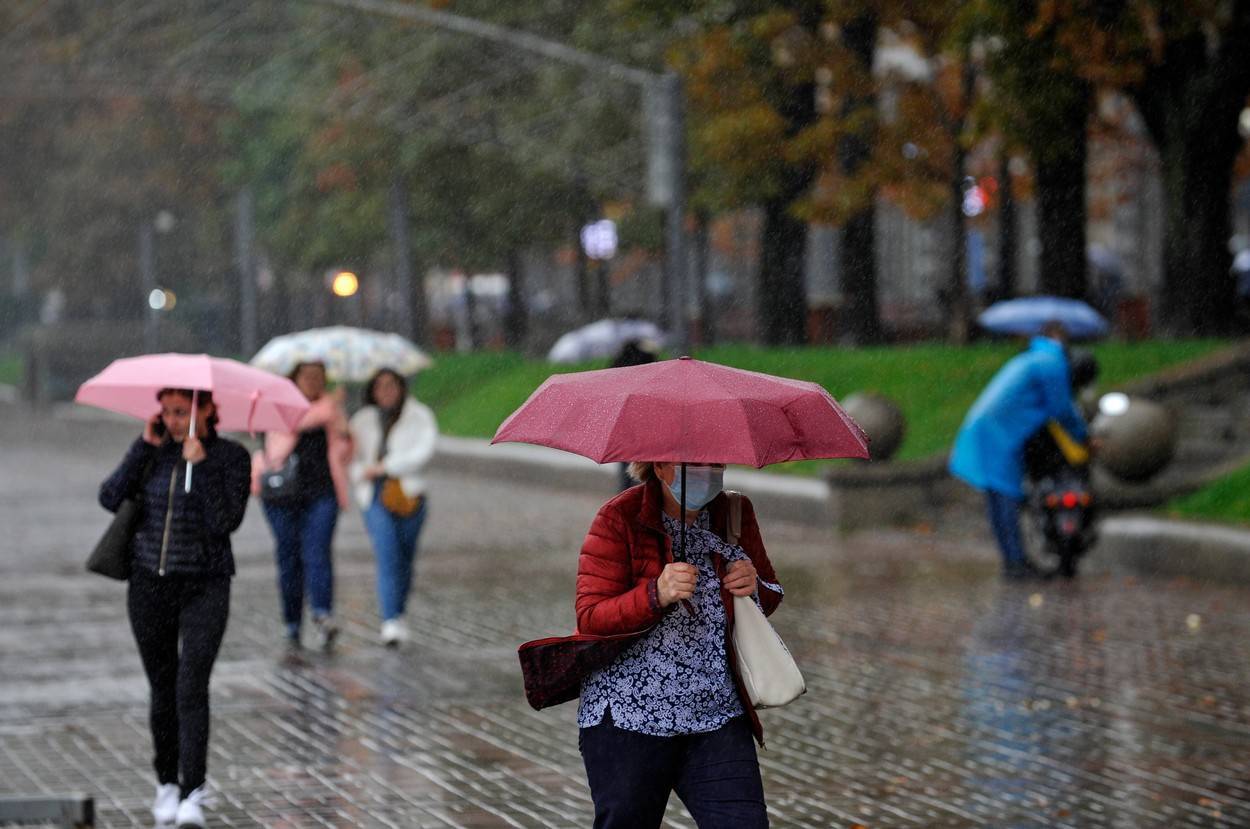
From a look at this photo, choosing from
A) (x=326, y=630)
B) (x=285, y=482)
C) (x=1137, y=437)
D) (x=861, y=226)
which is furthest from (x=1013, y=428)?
(x=861, y=226)

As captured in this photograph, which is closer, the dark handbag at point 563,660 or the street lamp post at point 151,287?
the dark handbag at point 563,660

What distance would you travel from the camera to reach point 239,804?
7.91m

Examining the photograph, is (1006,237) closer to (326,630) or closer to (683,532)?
(326,630)

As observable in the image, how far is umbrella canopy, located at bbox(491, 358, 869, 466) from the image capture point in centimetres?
483

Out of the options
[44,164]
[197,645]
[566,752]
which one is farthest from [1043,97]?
[44,164]

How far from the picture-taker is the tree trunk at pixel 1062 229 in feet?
82.4

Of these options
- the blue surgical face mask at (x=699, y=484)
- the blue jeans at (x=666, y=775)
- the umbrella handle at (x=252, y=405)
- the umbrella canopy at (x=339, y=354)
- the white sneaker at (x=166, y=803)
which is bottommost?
the white sneaker at (x=166, y=803)

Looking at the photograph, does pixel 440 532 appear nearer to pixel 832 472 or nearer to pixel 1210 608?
pixel 832 472

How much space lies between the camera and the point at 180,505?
749 cm

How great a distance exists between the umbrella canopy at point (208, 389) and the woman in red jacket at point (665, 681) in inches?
109

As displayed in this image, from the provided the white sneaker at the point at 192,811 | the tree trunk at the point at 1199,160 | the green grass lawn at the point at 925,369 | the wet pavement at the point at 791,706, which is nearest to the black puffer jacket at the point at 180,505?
the white sneaker at the point at 192,811

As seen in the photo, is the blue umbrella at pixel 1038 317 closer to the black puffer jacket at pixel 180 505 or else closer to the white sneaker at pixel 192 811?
the black puffer jacket at pixel 180 505

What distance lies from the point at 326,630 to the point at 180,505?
4.40 metres

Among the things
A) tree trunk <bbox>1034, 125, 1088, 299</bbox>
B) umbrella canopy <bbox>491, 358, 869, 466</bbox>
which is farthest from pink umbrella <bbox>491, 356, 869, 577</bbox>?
tree trunk <bbox>1034, 125, 1088, 299</bbox>
